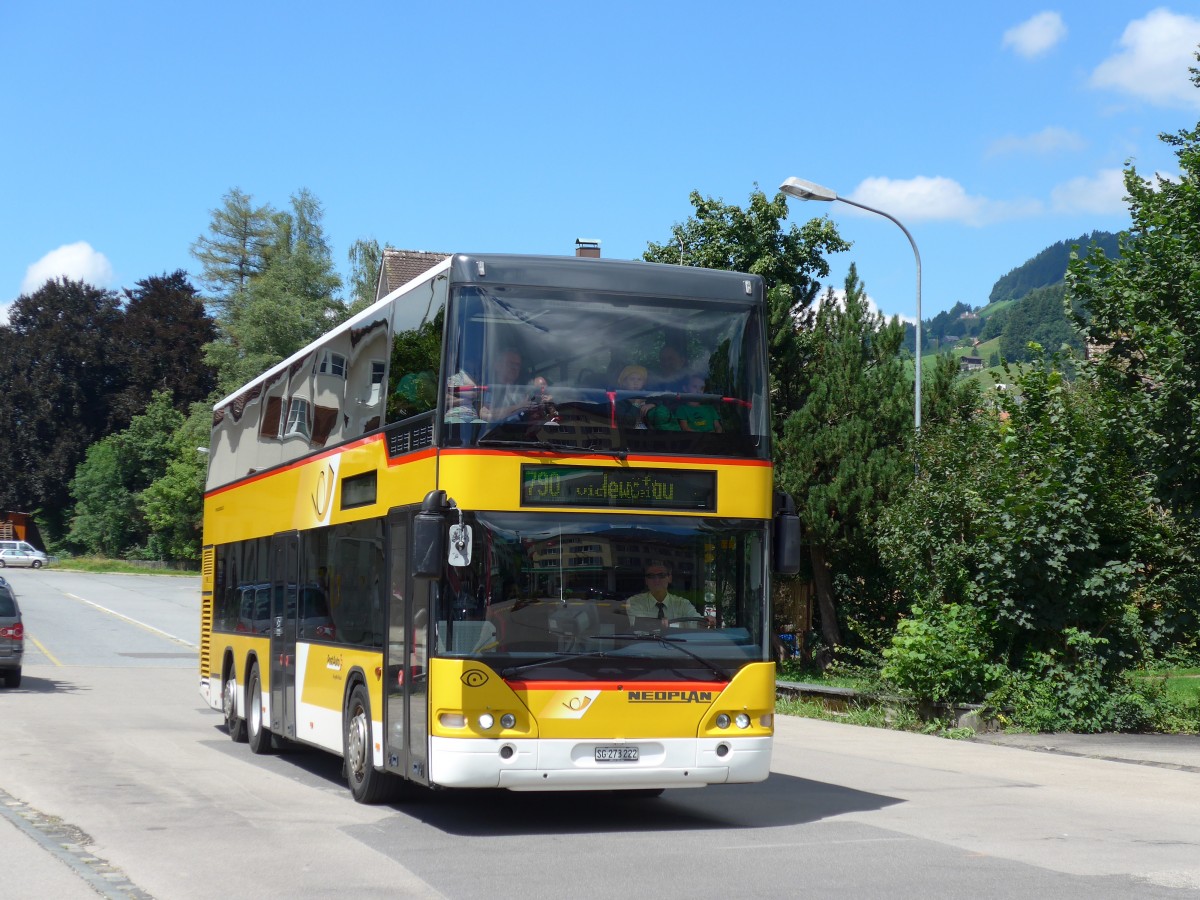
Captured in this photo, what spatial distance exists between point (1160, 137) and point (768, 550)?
451 inches

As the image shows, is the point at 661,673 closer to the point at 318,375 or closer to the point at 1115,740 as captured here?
the point at 318,375

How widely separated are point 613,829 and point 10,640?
19.2 metres

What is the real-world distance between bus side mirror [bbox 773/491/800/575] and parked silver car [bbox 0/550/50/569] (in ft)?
264

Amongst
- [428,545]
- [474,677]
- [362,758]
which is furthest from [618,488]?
[362,758]

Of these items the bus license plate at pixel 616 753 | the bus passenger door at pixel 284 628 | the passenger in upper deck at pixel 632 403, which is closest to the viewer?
the bus license plate at pixel 616 753

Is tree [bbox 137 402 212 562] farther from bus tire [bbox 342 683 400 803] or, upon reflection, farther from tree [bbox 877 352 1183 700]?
bus tire [bbox 342 683 400 803]

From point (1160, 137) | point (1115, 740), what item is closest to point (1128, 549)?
point (1115, 740)

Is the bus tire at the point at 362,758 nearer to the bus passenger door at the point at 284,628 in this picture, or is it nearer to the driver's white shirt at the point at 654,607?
the bus passenger door at the point at 284,628

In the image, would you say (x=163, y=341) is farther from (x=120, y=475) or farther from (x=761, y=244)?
(x=761, y=244)

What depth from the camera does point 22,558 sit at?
86.5 metres

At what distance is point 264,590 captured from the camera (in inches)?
691

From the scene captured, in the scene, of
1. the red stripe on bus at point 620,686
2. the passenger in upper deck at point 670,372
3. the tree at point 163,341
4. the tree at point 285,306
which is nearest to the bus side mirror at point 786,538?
the red stripe on bus at point 620,686

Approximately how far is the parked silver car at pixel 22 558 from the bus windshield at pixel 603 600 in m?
80.4

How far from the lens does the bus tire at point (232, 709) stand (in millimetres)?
19141
